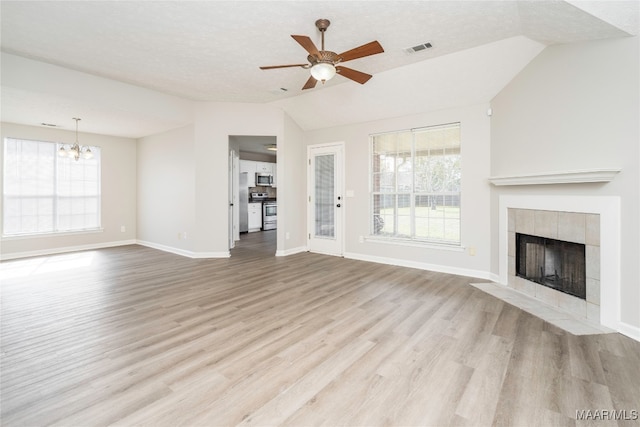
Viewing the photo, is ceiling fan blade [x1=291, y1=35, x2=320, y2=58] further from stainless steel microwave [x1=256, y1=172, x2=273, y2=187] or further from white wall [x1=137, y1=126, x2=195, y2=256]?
stainless steel microwave [x1=256, y1=172, x2=273, y2=187]

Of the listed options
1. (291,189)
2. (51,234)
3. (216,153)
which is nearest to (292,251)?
(291,189)

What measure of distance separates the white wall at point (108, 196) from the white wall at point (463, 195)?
498 cm

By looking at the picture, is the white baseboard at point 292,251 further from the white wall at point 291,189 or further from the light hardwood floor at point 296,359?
the light hardwood floor at point 296,359

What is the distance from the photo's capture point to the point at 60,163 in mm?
6211

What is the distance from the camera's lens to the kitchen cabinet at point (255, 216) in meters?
9.61

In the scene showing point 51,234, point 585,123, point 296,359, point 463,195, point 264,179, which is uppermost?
point 264,179

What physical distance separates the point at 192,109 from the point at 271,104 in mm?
1525

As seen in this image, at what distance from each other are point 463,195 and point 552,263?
4.83 ft

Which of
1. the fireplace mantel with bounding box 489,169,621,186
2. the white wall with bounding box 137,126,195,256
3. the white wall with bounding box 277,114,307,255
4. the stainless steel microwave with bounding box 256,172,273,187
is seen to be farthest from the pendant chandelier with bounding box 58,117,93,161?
the fireplace mantel with bounding box 489,169,621,186

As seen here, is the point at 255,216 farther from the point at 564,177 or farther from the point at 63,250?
the point at 564,177

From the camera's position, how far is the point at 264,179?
9.96 meters

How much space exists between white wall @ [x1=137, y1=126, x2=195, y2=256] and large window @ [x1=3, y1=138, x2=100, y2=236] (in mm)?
988

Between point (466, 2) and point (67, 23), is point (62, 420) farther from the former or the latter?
point (466, 2)

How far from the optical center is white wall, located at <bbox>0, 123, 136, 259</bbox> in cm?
589
